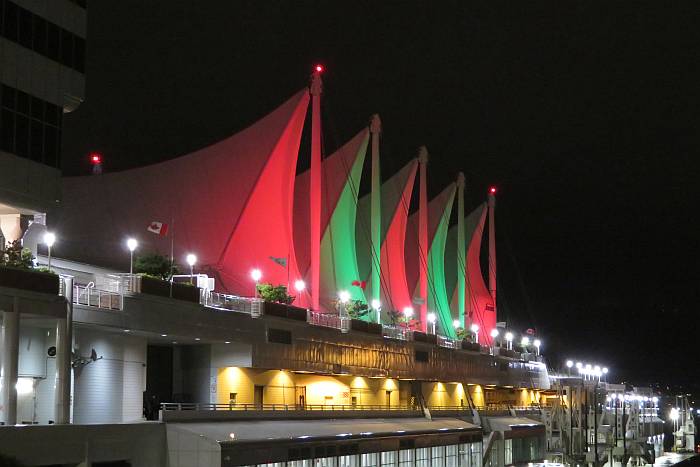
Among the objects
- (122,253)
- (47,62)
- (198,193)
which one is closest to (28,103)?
(47,62)

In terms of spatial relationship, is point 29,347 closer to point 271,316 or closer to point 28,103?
point 28,103

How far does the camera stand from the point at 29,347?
90.0 feet

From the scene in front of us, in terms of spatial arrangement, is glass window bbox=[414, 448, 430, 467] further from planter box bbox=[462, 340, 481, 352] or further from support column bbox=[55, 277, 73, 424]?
planter box bbox=[462, 340, 481, 352]

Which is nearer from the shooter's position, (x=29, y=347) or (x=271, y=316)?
(x=29, y=347)

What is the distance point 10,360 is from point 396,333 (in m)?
28.9

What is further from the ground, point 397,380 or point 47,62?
point 47,62

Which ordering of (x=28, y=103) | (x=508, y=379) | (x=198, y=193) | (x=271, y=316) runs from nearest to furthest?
1. (x=28, y=103)
2. (x=271, y=316)
3. (x=198, y=193)
4. (x=508, y=379)

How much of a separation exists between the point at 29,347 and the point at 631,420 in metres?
61.2

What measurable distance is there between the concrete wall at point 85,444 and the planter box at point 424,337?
27331 mm

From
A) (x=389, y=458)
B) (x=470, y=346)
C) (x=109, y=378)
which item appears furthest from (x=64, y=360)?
(x=470, y=346)

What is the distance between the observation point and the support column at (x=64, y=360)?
2517cm

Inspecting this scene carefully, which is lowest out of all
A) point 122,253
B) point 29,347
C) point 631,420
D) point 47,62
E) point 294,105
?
point 631,420

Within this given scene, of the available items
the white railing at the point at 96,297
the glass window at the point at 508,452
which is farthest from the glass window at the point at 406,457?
the glass window at the point at 508,452

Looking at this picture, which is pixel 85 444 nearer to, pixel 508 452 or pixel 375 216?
pixel 508 452
